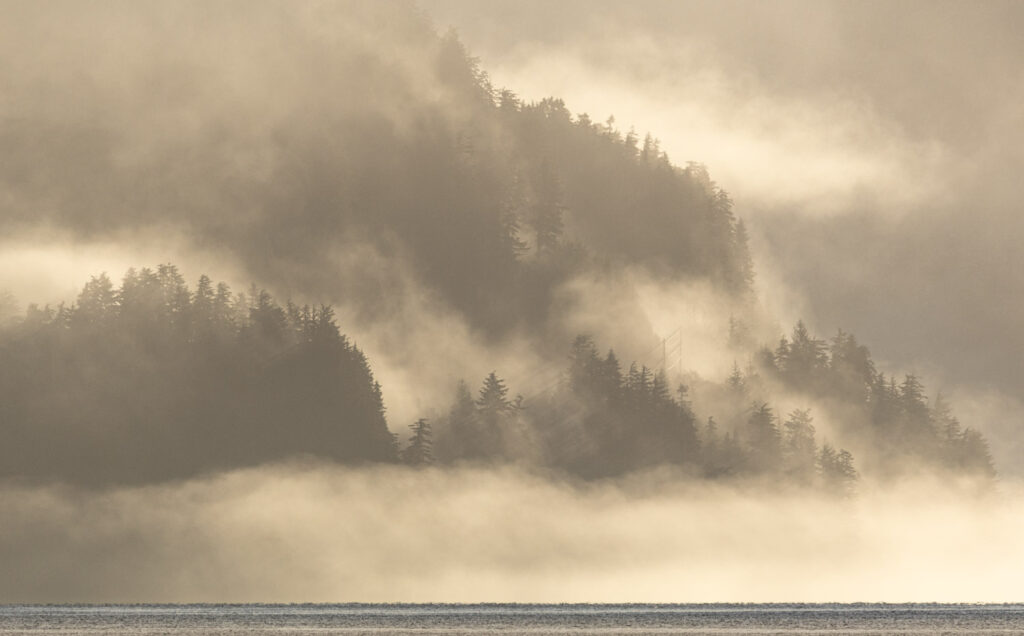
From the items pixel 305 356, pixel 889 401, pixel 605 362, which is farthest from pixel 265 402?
pixel 889 401

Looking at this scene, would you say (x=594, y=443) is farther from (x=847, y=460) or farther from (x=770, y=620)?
(x=770, y=620)

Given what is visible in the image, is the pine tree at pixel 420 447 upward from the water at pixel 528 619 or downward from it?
upward

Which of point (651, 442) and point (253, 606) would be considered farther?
point (651, 442)

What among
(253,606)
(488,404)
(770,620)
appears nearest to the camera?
(770,620)

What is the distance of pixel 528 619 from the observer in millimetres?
66375

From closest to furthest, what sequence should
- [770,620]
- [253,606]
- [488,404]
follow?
[770,620]
[253,606]
[488,404]

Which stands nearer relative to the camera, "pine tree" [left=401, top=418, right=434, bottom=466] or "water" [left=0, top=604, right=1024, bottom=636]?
"water" [left=0, top=604, right=1024, bottom=636]

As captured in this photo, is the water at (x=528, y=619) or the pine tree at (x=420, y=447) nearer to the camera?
the water at (x=528, y=619)

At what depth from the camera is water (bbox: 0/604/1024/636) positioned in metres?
64.7

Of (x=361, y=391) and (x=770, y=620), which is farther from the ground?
(x=361, y=391)

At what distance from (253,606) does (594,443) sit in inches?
989

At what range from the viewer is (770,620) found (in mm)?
65625

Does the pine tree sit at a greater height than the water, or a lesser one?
greater

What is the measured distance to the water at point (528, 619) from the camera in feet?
212
